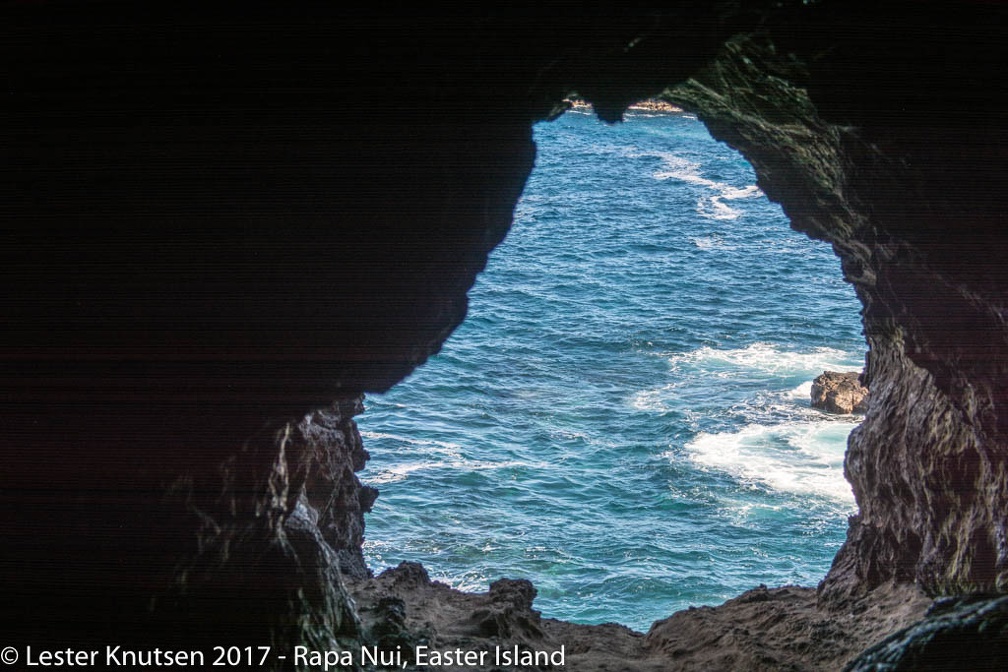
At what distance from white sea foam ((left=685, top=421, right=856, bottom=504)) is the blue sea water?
0.25 feet

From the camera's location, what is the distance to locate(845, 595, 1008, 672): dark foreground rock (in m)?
9.74

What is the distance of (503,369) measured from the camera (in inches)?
1617

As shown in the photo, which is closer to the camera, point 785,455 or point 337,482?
point 337,482

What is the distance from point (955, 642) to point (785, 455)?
22216 mm

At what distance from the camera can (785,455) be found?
31625mm

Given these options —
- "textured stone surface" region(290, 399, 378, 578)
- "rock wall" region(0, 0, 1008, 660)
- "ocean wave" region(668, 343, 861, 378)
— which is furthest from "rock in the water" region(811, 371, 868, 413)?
"rock wall" region(0, 0, 1008, 660)

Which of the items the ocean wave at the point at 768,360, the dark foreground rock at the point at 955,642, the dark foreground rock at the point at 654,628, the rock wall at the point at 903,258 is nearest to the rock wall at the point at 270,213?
the rock wall at the point at 903,258

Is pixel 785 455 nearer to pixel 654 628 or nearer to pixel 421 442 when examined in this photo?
pixel 421 442

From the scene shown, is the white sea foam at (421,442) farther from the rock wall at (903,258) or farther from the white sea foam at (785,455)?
the rock wall at (903,258)

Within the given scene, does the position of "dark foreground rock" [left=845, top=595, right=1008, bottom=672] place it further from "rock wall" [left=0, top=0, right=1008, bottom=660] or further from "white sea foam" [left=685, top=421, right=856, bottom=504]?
"white sea foam" [left=685, top=421, right=856, bottom=504]

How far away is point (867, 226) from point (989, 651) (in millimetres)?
5493

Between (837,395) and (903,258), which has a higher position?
(837,395)

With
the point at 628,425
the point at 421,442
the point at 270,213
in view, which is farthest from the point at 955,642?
the point at 421,442

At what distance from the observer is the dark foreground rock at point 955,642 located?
9.74 metres
